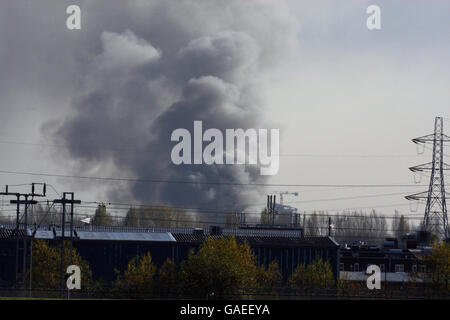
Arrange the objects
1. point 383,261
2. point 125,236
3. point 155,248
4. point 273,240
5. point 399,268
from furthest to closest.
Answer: point 399,268 → point 383,261 → point 273,240 → point 125,236 → point 155,248

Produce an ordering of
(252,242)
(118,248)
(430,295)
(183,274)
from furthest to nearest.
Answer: (252,242) < (118,248) < (183,274) < (430,295)

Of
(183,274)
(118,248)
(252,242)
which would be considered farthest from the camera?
(252,242)

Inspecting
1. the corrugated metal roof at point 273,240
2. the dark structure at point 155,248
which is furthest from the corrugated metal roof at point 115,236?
the corrugated metal roof at point 273,240

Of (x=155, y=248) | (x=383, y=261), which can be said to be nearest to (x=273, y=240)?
(x=155, y=248)

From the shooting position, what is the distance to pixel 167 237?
10406 centimetres

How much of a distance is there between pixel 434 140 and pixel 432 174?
4810mm

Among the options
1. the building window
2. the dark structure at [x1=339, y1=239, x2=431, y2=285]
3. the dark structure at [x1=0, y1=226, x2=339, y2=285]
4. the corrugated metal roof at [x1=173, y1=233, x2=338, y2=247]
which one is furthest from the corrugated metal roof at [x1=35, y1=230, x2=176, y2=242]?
the building window

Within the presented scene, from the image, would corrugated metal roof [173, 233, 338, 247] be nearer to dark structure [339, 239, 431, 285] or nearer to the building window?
dark structure [339, 239, 431, 285]

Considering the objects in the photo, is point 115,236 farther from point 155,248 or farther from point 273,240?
point 273,240

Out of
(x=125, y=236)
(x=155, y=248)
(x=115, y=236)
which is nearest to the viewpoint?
(x=155, y=248)

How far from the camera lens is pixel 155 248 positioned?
100812 millimetres
